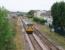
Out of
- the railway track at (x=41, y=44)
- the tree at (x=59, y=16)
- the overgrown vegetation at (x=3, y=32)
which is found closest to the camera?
the overgrown vegetation at (x=3, y=32)

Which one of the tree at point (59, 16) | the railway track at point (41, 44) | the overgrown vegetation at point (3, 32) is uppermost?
the overgrown vegetation at point (3, 32)

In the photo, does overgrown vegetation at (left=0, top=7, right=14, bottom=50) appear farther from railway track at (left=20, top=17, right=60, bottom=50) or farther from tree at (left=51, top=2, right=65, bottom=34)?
tree at (left=51, top=2, right=65, bottom=34)

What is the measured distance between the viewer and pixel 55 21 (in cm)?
4681

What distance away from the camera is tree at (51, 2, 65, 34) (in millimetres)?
Result: 43562

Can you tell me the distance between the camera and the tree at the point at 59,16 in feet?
143

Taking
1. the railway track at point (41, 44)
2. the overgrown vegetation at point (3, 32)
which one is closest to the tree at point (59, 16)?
the railway track at point (41, 44)

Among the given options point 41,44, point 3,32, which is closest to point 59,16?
point 41,44

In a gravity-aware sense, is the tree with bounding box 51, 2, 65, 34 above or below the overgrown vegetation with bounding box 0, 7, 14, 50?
below

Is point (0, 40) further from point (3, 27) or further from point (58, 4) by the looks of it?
point (58, 4)

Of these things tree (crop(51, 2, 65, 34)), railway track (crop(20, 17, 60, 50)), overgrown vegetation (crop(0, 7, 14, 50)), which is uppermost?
overgrown vegetation (crop(0, 7, 14, 50))

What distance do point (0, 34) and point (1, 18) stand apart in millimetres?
1030

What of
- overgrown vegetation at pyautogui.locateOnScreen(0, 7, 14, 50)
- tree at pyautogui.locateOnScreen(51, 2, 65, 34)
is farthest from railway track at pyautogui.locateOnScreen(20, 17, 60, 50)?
overgrown vegetation at pyautogui.locateOnScreen(0, 7, 14, 50)

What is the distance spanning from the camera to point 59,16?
4444 centimetres

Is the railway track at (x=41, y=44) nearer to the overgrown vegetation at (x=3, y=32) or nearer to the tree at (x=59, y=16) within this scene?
the tree at (x=59, y=16)
